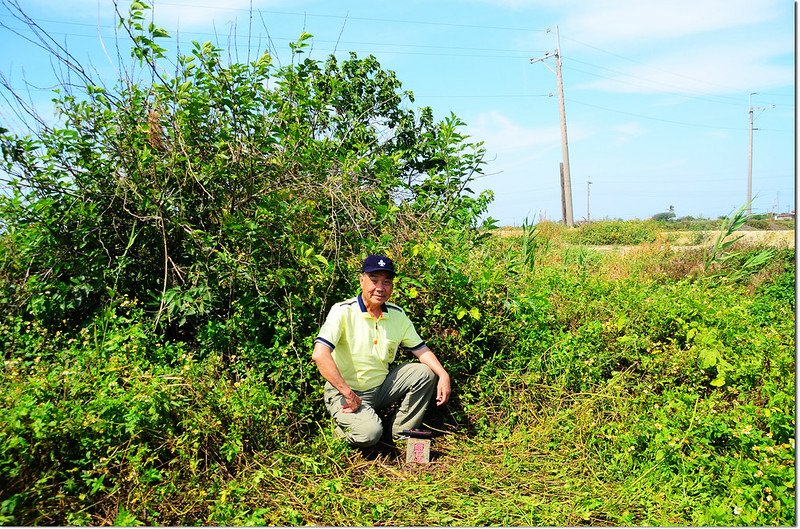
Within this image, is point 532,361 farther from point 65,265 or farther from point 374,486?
point 65,265

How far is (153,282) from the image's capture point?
16.9 feet

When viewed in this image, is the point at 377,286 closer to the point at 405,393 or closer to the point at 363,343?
the point at 363,343

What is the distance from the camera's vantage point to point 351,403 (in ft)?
14.1

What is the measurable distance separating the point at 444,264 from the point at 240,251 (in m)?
1.56

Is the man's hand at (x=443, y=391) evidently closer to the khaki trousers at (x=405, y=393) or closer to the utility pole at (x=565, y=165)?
the khaki trousers at (x=405, y=393)

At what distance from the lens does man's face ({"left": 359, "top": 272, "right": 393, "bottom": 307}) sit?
14.5 ft

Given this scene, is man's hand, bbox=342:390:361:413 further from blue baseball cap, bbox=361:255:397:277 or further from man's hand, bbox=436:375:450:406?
blue baseball cap, bbox=361:255:397:277

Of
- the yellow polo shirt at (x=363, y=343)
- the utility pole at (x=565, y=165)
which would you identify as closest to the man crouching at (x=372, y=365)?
the yellow polo shirt at (x=363, y=343)

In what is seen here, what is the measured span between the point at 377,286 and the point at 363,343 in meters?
0.41

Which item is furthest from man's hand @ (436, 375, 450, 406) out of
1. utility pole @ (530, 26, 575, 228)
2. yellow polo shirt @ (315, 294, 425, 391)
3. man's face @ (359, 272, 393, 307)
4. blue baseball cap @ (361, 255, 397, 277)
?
utility pole @ (530, 26, 575, 228)

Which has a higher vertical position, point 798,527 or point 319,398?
point 319,398

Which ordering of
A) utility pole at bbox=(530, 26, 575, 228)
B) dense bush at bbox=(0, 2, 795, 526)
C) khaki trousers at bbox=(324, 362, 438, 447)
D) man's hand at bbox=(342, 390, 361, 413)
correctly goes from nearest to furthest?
dense bush at bbox=(0, 2, 795, 526) < man's hand at bbox=(342, 390, 361, 413) < khaki trousers at bbox=(324, 362, 438, 447) < utility pole at bbox=(530, 26, 575, 228)

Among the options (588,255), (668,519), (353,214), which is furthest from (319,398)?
(588,255)

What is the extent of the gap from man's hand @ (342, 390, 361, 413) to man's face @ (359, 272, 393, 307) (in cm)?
63
